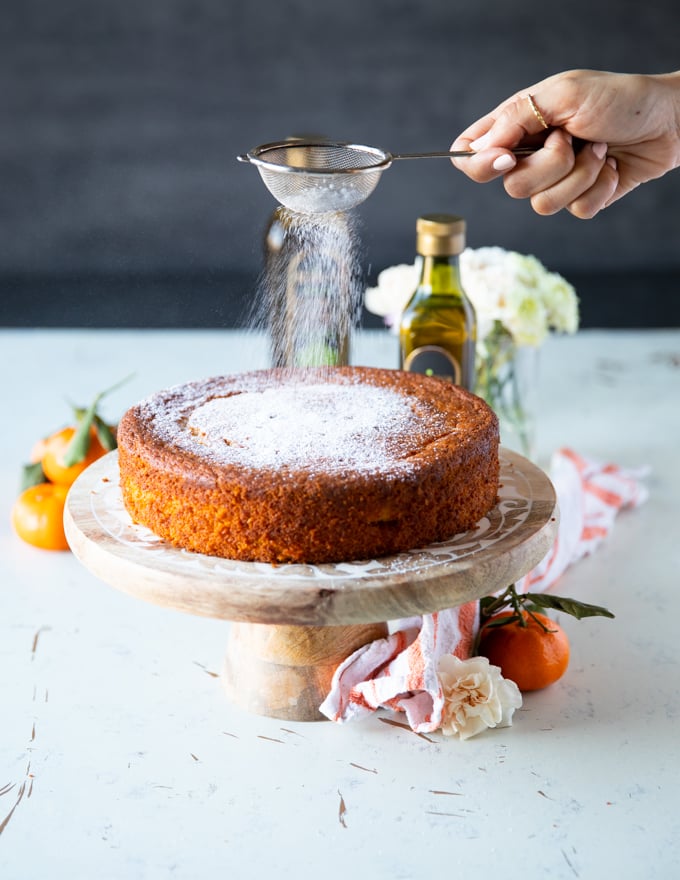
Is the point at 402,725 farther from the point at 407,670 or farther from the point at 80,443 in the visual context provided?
the point at 80,443

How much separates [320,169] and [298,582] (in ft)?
1.89

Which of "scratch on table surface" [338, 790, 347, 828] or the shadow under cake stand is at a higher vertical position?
the shadow under cake stand

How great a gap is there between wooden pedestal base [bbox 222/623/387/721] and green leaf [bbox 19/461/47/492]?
66 cm

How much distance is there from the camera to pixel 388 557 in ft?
4.15

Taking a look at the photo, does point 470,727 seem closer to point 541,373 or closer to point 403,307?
point 403,307

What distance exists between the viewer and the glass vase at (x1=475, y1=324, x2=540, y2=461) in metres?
2.09

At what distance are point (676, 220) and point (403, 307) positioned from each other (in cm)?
361

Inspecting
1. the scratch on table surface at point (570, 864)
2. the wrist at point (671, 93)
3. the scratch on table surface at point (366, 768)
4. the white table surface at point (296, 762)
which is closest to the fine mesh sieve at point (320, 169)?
the wrist at point (671, 93)

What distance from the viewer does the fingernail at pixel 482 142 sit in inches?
59.0

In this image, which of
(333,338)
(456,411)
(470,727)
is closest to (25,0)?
(333,338)

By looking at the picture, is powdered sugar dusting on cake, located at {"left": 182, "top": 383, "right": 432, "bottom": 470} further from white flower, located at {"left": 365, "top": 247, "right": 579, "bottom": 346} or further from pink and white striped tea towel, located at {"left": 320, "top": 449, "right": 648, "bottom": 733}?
white flower, located at {"left": 365, "top": 247, "right": 579, "bottom": 346}

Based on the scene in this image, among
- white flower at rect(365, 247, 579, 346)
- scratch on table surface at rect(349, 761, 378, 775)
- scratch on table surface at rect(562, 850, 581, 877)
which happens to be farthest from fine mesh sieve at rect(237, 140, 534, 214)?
scratch on table surface at rect(562, 850, 581, 877)

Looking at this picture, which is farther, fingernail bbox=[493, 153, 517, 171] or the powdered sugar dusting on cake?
fingernail bbox=[493, 153, 517, 171]

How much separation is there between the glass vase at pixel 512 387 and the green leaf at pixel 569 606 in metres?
0.69
